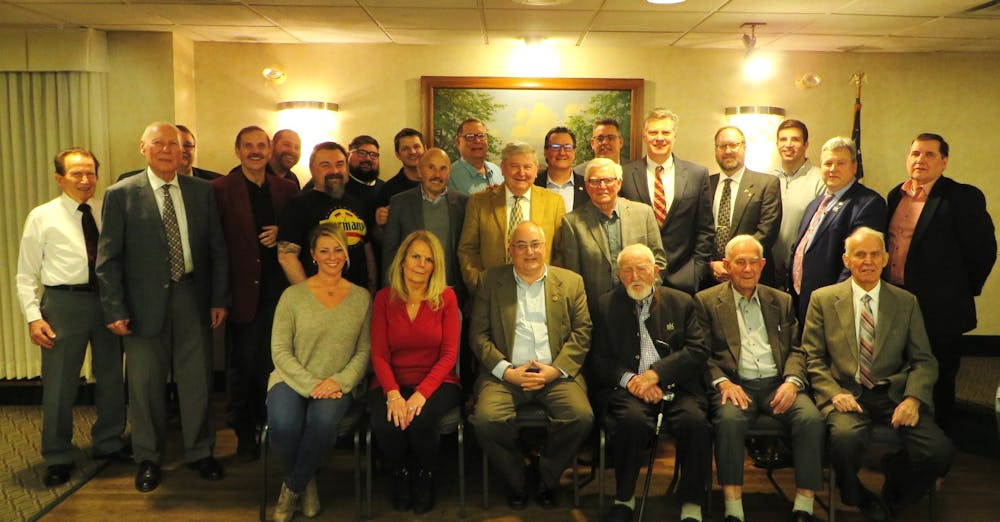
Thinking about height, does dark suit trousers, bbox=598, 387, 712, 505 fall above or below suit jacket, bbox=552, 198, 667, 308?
below

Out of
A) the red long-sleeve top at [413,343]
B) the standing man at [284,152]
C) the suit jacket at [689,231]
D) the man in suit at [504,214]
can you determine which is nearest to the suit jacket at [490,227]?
the man in suit at [504,214]

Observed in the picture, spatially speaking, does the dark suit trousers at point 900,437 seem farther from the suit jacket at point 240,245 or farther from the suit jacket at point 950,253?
the suit jacket at point 240,245

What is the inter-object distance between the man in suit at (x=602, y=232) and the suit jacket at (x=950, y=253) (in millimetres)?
1371

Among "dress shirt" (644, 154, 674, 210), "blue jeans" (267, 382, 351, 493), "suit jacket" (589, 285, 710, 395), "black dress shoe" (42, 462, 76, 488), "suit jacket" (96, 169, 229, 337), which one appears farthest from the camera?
"dress shirt" (644, 154, 674, 210)

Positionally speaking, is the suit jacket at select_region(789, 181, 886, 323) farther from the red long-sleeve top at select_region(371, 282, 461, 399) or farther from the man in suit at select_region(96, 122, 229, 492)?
the man in suit at select_region(96, 122, 229, 492)

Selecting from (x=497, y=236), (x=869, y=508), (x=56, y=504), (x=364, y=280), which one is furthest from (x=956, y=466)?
(x=56, y=504)

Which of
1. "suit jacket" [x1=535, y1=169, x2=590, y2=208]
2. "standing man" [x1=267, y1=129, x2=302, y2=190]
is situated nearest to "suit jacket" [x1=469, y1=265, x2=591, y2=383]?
"suit jacket" [x1=535, y1=169, x2=590, y2=208]

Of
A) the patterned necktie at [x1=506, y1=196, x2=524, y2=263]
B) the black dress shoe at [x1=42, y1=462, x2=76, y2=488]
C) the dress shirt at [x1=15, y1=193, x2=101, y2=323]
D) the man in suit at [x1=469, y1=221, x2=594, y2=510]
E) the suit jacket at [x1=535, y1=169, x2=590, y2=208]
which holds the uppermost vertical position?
the suit jacket at [x1=535, y1=169, x2=590, y2=208]

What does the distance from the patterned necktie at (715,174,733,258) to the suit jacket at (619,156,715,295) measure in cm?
12

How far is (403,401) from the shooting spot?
3.57 meters

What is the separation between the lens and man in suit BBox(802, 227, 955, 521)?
3.44 m

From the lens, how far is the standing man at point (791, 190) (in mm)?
4668

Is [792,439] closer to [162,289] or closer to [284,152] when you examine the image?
[162,289]

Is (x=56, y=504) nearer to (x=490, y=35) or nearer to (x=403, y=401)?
(x=403, y=401)
